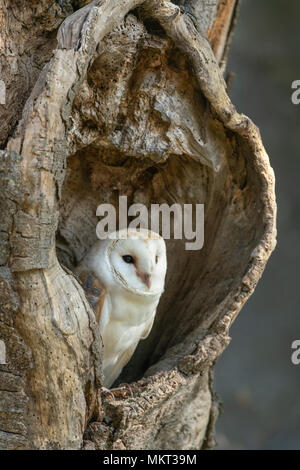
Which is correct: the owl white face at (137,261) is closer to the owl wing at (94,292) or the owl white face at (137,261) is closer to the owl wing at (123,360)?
the owl wing at (94,292)

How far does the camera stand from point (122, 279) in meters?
1.48

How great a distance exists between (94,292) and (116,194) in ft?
1.35

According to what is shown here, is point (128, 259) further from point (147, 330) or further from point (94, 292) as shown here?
point (147, 330)

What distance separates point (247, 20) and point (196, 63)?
5.40 ft

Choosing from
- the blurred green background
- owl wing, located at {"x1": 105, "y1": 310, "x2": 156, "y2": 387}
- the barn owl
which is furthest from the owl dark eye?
the blurred green background

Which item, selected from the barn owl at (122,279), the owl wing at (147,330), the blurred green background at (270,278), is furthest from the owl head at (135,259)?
the blurred green background at (270,278)

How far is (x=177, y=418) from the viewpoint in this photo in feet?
5.42

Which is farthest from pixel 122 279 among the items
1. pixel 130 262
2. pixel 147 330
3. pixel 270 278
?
pixel 270 278

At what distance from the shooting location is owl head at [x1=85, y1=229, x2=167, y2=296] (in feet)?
4.85

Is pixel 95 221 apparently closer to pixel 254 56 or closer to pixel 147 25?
pixel 147 25
